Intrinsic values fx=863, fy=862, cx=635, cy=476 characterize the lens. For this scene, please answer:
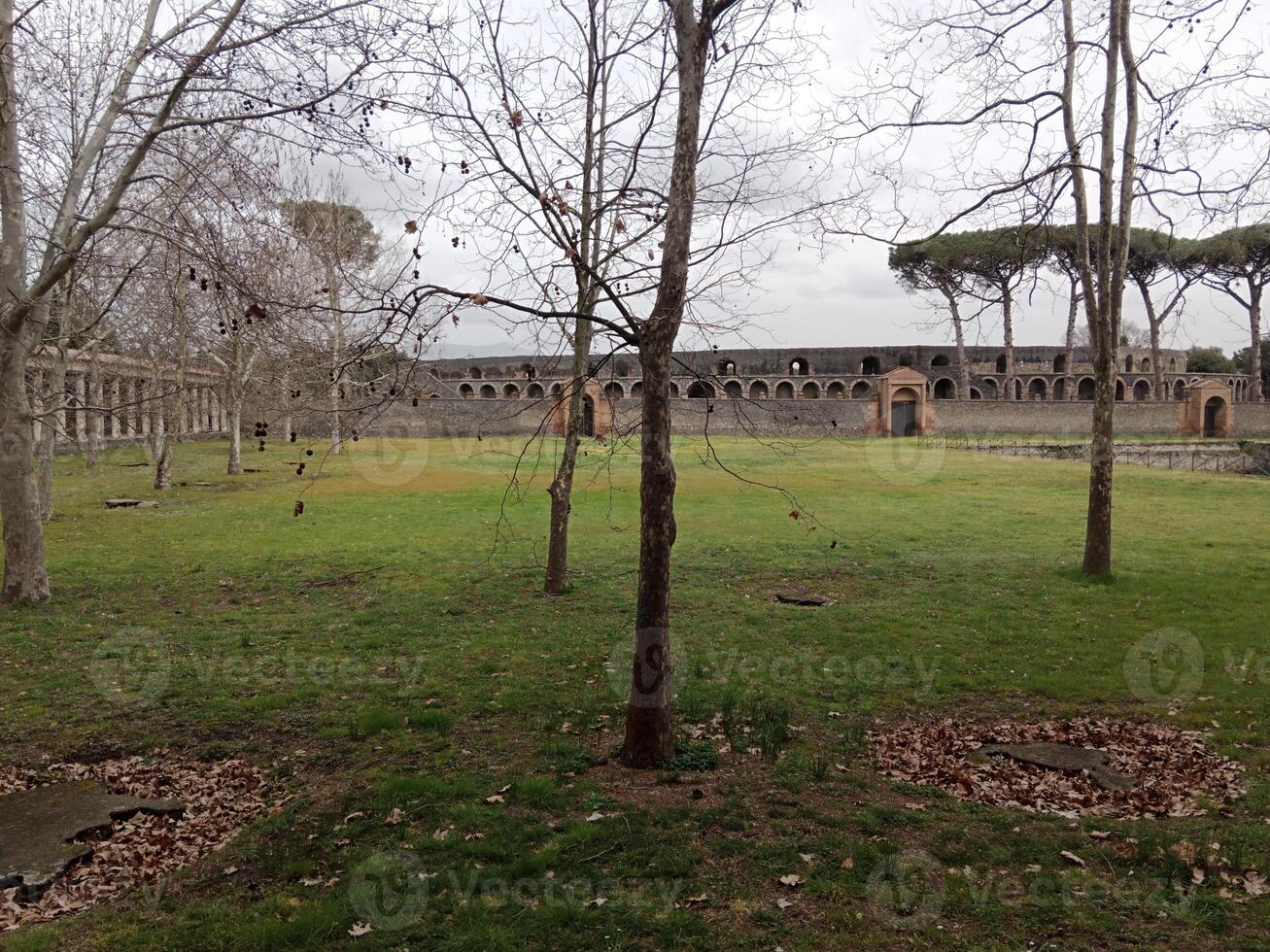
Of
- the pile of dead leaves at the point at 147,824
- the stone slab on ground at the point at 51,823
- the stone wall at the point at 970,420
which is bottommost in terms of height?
the pile of dead leaves at the point at 147,824

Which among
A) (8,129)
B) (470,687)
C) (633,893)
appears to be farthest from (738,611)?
(8,129)

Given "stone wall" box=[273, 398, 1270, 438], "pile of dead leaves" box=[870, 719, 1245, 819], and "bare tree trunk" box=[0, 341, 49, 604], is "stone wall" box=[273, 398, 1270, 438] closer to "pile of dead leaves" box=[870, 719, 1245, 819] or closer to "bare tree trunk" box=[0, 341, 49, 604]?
"bare tree trunk" box=[0, 341, 49, 604]

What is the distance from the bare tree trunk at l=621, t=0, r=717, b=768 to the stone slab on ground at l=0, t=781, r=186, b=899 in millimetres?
3126

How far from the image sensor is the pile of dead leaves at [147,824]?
14.1 feet

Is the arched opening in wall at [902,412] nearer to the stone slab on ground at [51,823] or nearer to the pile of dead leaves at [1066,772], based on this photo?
the pile of dead leaves at [1066,772]

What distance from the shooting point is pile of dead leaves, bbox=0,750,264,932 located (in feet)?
14.1

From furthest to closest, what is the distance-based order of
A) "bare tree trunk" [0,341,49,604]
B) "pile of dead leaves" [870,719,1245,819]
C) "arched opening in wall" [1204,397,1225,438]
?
"arched opening in wall" [1204,397,1225,438] < "bare tree trunk" [0,341,49,604] < "pile of dead leaves" [870,719,1245,819]

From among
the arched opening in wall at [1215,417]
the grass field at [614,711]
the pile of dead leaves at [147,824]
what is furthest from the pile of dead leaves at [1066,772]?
the arched opening in wall at [1215,417]

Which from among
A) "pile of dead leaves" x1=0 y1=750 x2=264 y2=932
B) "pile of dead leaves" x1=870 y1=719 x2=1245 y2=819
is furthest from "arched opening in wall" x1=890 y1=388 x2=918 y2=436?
"pile of dead leaves" x1=0 y1=750 x2=264 y2=932

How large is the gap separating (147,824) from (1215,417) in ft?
197

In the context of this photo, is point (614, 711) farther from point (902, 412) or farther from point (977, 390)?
point (977, 390)

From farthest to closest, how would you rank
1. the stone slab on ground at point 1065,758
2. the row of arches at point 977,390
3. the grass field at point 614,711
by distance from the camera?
the row of arches at point 977,390 → the stone slab on ground at point 1065,758 → the grass field at point 614,711

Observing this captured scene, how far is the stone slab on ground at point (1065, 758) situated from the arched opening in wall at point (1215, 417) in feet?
178

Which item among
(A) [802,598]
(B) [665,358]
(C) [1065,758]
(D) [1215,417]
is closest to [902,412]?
(D) [1215,417]
